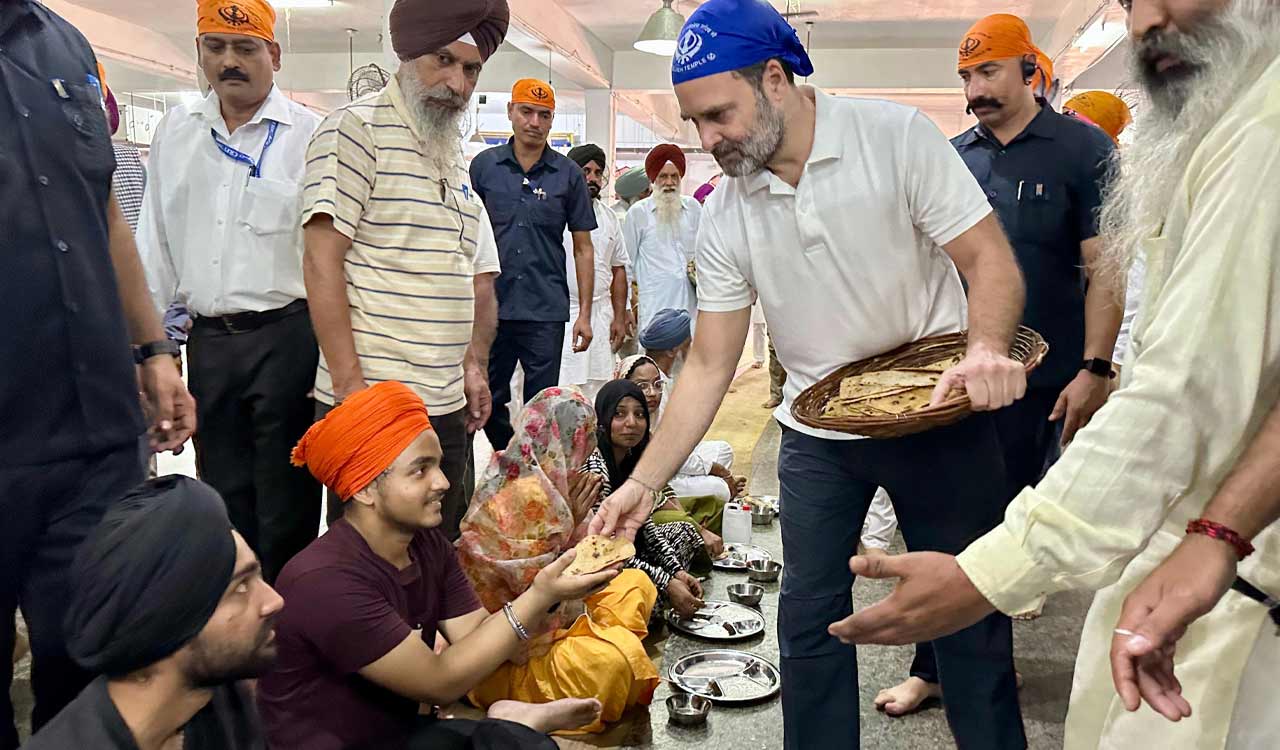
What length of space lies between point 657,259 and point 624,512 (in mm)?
4761

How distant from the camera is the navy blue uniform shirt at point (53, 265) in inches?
56.8

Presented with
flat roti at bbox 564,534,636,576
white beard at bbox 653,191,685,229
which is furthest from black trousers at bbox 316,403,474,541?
white beard at bbox 653,191,685,229

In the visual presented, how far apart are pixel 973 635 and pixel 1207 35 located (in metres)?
1.16

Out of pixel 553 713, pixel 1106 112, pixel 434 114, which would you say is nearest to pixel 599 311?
pixel 1106 112

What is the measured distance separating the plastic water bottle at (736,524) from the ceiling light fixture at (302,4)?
640 centimetres

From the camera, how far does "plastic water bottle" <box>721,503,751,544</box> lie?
4.04 m

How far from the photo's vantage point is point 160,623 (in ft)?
4.20

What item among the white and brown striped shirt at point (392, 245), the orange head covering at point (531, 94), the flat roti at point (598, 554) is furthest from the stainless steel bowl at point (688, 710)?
the orange head covering at point (531, 94)

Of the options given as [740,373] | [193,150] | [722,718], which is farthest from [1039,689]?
[740,373]

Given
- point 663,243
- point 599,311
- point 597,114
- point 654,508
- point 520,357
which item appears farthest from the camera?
point 597,114

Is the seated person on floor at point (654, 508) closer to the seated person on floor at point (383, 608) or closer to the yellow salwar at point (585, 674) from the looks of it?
the yellow salwar at point (585, 674)

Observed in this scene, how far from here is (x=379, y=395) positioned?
6.77 ft

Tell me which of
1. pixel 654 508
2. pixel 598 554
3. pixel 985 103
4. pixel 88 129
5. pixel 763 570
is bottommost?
pixel 763 570

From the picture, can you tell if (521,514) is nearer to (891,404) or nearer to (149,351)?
(149,351)
